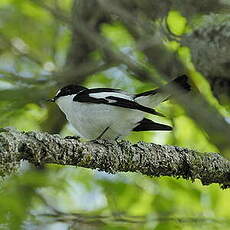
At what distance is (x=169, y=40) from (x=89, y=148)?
1725mm

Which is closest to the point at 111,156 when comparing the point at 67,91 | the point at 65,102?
the point at 65,102

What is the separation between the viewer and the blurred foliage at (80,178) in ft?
8.28

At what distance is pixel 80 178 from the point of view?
4062mm

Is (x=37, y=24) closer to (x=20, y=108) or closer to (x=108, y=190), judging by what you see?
(x=108, y=190)

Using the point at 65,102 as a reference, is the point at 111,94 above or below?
below

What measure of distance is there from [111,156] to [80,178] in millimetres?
1668

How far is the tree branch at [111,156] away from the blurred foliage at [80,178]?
131 mm

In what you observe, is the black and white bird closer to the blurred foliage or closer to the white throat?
the white throat

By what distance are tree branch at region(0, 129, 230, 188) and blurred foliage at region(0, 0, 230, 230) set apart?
0.43ft

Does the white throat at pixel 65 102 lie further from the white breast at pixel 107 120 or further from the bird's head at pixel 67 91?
the white breast at pixel 107 120

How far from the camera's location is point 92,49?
4.93m

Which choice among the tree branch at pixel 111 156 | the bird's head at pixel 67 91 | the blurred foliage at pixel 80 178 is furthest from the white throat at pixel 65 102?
the tree branch at pixel 111 156

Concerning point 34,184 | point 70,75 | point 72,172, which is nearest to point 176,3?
point 70,75

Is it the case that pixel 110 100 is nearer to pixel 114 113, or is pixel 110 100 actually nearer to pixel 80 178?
pixel 114 113
